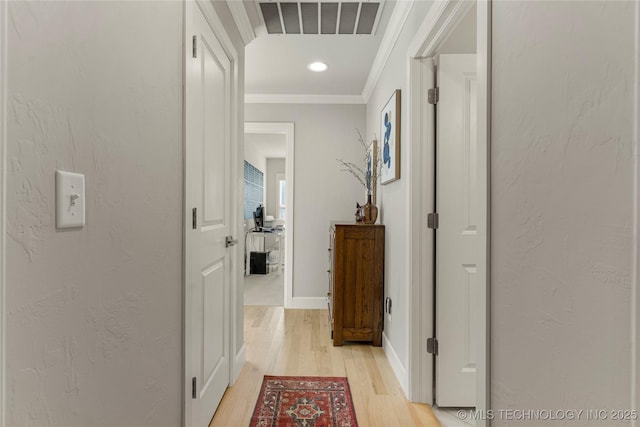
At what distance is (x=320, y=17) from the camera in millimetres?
2432

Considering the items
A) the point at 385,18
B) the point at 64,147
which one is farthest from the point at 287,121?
the point at 64,147

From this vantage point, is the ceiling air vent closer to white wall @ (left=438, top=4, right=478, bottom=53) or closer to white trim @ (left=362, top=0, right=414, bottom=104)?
white trim @ (left=362, top=0, right=414, bottom=104)

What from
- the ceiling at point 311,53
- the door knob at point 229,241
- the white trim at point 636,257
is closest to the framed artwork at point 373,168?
the ceiling at point 311,53

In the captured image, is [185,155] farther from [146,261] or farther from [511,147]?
[511,147]

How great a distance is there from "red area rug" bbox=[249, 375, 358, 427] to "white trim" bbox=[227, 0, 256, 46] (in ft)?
7.61

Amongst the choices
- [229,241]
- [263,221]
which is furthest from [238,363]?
[263,221]

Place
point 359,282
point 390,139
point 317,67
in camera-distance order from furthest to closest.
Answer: point 317,67, point 359,282, point 390,139

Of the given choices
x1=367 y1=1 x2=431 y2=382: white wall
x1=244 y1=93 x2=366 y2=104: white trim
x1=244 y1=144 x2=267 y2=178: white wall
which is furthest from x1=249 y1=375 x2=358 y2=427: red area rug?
x1=244 y1=144 x2=267 y2=178: white wall

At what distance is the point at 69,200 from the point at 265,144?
23.3 ft

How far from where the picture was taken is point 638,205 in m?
0.61

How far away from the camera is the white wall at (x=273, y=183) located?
9.80 meters

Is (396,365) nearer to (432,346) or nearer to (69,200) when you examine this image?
(432,346)

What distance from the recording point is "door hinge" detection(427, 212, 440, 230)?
2.05 metres

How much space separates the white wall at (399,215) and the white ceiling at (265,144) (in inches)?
162
